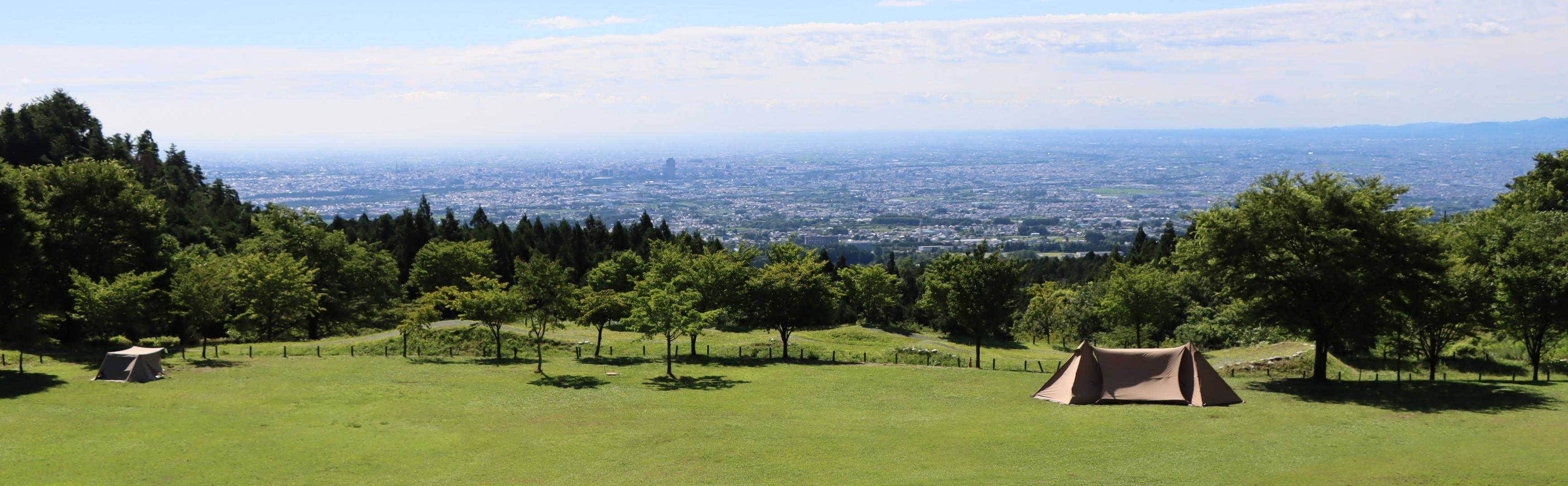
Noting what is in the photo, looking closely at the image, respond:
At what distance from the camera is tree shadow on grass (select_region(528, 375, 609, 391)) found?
114 ft

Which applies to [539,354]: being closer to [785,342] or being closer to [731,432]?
[785,342]

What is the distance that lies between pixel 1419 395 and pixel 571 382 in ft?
102

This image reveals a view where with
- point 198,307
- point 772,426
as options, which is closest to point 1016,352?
point 772,426

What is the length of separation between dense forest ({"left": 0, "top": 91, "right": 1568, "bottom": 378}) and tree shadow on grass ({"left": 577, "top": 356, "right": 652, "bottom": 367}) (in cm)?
209

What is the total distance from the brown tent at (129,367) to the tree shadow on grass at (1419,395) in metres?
40.8

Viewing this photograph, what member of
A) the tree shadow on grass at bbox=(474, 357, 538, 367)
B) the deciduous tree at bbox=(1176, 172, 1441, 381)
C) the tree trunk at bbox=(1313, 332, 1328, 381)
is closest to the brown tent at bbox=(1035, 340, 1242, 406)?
the deciduous tree at bbox=(1176, 172, 1441, 381)

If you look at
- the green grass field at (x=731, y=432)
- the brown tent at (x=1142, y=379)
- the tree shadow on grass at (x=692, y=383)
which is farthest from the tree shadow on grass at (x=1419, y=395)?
the tree shadow on grass at (x=692, y=383)

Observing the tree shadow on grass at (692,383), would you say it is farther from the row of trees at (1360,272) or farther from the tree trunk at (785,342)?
the row of trees at (1360,272)

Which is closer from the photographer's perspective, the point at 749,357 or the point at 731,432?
the point at 731,432

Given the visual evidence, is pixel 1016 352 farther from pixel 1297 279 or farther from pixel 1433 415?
pixel 1433 415

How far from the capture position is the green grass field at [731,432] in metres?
21.0

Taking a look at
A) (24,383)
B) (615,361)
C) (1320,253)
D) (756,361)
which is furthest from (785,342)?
(24,383)

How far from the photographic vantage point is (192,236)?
69.2 m

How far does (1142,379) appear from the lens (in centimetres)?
3012
